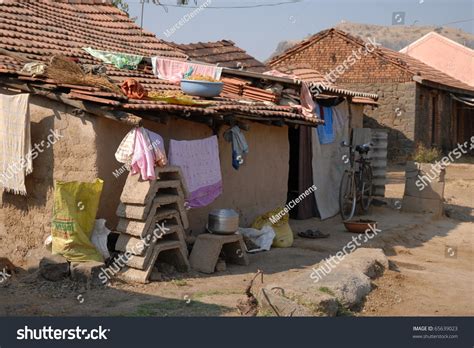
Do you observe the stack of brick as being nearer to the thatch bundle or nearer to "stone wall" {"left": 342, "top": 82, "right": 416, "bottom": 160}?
the thatch bundle

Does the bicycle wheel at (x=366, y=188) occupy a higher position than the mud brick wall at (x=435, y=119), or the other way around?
the mud brick wall at (x=435, y=119)

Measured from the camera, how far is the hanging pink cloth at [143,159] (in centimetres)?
734

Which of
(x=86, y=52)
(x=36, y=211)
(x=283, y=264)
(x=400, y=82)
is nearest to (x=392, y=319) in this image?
(x=283, y=264)

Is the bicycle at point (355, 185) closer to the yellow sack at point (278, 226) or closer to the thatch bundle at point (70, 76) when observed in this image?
the yellow sack at point (278, 226)

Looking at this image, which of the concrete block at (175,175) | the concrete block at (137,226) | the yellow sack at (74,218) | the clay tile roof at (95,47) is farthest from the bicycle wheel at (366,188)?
the yellow sack at (74,218)

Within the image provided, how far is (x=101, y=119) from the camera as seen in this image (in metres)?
7.81

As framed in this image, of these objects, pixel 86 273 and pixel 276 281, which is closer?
pixel 86 273

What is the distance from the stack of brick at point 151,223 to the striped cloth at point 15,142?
1.46 meters

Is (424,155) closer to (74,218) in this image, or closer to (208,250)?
(208,250)

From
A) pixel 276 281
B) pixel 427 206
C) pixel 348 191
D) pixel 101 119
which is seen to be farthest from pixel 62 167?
pixel 427 206

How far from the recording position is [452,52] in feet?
103

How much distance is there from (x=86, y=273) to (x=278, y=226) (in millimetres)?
3755

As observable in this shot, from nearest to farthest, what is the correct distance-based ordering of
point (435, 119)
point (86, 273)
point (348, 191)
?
point (86, 273) < point (348, 191) < point (435, 119)

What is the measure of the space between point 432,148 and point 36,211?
16.4 metres
